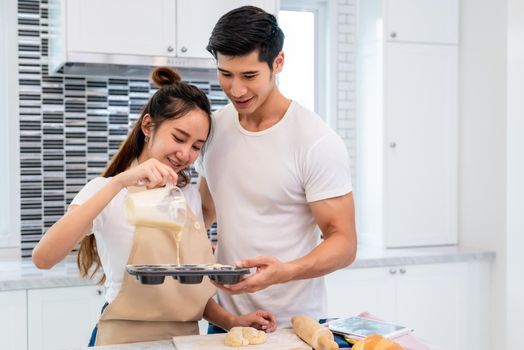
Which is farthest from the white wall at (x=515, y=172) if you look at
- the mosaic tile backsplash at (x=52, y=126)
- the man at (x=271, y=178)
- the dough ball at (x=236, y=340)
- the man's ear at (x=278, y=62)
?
the dough ball at (x=236, y=340)

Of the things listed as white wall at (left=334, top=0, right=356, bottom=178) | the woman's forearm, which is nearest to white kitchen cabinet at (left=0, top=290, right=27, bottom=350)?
the woman's forearm

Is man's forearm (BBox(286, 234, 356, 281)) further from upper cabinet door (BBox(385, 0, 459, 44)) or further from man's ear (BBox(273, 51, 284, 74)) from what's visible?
upper cabinet door (BBox(385, 0, 459, 44))

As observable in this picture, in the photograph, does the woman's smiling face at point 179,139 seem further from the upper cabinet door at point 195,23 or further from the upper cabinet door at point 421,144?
the upper cabinet door at point 421,144

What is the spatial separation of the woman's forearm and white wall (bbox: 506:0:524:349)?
105 inches

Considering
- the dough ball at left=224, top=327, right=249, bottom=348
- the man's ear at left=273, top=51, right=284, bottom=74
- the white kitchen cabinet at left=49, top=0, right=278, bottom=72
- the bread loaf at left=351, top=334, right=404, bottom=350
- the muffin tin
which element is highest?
the white kitchen cabinet at left=49, top=0, right=278, bottom=72

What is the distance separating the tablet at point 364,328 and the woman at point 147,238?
0.64 ft

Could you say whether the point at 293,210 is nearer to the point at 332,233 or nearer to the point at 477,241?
the point at 332,233

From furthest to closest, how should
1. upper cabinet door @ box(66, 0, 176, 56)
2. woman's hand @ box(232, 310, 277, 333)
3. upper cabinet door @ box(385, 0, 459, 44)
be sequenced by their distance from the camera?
upper cabinet door @ box(385, 0, 459, 44), upper cabinet door @ box(66, 0, 176, 56), woman's hand @ box(232, 310, 277, 333)

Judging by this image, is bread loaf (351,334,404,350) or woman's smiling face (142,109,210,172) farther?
woman's smiling face (142,109,210,172)

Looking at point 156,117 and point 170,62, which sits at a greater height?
point 170,62

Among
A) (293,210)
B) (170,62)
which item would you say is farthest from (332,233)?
(170,62)

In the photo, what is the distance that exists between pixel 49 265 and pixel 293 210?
0.73m

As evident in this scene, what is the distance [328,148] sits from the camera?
191 cm

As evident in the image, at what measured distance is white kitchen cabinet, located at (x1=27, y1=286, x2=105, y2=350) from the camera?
288 cm
